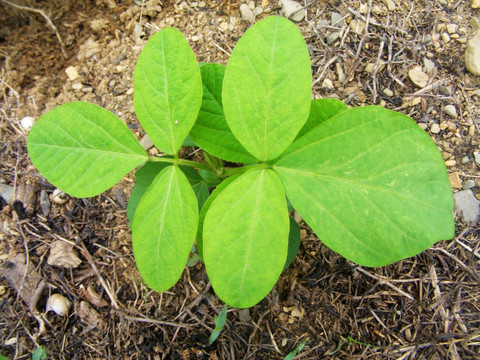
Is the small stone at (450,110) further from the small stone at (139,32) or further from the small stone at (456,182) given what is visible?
the small stone at (139,32)

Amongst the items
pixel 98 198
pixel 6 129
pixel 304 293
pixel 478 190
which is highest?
pixel 6 129

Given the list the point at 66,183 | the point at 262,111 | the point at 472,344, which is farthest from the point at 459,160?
the point at 66,183

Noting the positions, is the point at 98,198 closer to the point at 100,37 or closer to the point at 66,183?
the point at 66,183

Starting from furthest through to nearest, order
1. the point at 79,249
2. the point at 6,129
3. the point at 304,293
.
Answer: the point at 6,129
the point at 79,249
the point at 304,293

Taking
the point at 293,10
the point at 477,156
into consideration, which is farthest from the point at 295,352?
the point at 293,10

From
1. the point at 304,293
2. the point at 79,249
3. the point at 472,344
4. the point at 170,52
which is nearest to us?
the point at 170,52

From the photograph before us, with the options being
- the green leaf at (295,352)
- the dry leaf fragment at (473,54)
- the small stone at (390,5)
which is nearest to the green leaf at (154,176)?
the green leaf at (295,352)

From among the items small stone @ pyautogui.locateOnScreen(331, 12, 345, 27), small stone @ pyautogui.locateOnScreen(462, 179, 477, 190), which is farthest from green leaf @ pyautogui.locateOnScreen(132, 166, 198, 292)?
small stone @ pyautogui.locateOnScreen(462, 179, 477, 190)

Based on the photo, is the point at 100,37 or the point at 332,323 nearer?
the point at 332,323

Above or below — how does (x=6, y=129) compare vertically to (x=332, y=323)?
Answer: above
